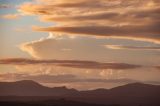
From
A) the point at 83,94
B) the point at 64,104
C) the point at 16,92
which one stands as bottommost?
the point at 64,104

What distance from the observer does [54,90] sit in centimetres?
2366

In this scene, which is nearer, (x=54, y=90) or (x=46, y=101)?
(x=46, y=101)

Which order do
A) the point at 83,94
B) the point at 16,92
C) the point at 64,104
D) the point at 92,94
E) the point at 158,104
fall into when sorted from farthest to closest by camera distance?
the point at 16,92
the point at 92,94
the point at 83,94
the point at 158,104
the point at 64,104

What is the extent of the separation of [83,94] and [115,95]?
4.44 m

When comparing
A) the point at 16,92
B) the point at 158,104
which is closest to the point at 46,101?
the point at 158,104

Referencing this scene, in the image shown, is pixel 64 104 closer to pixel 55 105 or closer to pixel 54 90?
pixel 55 105

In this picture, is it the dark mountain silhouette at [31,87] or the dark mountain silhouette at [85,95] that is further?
the dark mountain silhouette at [85,95]

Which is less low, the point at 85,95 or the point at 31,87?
the point at 31,87

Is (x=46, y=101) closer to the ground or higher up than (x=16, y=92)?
closer to the ground

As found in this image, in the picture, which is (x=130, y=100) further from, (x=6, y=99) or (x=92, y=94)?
(x=6, y=99)

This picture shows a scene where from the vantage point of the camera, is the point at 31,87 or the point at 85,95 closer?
the point at 85,95

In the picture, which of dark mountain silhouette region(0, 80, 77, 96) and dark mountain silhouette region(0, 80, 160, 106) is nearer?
dark mountain silhouette region(0, 80, 77, 96)

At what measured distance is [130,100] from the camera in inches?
866

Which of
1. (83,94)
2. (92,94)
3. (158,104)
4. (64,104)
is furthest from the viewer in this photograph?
(92,94)
